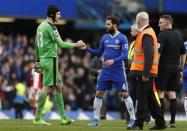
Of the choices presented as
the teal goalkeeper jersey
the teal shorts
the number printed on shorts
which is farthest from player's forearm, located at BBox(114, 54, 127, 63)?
the number printed on shorts

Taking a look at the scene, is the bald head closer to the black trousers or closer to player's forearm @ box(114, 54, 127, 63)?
the black trousers

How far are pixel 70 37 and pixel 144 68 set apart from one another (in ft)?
67.9

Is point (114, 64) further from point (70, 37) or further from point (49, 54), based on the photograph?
point (70, 37)

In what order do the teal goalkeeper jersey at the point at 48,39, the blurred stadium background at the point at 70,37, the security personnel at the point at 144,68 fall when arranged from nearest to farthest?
the security personnel at the point at 144,68 < the teal goalkeeper jersey at the point at 48,39 < the blurred stadium background at the point at 70,37

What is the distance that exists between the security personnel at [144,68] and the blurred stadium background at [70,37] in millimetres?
11190

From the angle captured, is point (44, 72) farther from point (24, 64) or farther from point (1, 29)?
point (1, 29)

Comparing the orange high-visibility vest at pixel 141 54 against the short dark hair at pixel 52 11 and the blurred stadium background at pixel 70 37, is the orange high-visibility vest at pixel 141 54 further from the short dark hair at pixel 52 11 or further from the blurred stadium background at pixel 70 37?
the blurred stadium background at pixel 70 37

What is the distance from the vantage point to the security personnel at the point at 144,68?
16.1m

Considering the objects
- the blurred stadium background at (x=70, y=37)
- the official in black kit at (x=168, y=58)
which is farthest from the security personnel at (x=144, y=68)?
the blurred stadium background at (x=70, y=37)

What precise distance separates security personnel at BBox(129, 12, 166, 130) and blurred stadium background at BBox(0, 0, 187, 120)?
441 inches

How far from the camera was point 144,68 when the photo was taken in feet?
52.7

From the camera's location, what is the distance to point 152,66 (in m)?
16.2

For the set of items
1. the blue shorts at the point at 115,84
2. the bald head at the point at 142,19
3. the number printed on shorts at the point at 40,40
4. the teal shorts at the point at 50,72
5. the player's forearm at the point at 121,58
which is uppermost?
the bald head at the point at 142,19

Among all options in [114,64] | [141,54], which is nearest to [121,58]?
[114,64]
